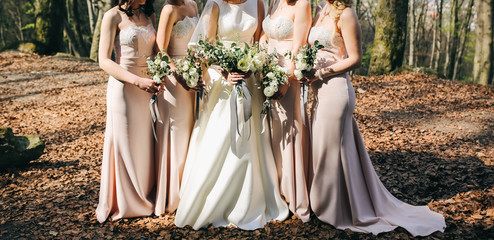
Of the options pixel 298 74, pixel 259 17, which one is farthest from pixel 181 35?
pixel 298 74

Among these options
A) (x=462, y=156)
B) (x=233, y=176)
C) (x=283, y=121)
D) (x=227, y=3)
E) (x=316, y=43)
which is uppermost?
(x=227, y=3)

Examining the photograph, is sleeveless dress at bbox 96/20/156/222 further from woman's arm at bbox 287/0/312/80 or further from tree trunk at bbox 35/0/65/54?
tree trunk at bbox 35/0/65/54

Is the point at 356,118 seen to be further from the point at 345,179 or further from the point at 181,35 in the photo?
the point at 181,35

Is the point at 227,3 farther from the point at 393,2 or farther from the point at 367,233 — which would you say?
the point at 393,2

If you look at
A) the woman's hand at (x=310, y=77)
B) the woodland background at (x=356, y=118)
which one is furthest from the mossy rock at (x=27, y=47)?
the woman's hand at (x=310, y=77)

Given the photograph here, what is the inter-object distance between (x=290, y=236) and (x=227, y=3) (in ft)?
8.98

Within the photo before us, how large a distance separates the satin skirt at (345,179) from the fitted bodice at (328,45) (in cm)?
21

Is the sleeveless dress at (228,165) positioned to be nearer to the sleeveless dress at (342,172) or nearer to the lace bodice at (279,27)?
the lace bodice at (279,27)

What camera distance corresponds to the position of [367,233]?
370 centimetres

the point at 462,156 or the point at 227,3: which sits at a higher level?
the point at 227,3

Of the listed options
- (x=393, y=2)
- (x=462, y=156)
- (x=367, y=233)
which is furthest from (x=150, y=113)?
(x=393, y=2)

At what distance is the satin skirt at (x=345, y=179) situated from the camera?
3748 millimetres

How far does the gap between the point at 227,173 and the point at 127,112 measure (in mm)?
1380

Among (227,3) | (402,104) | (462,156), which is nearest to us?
(227,3)
